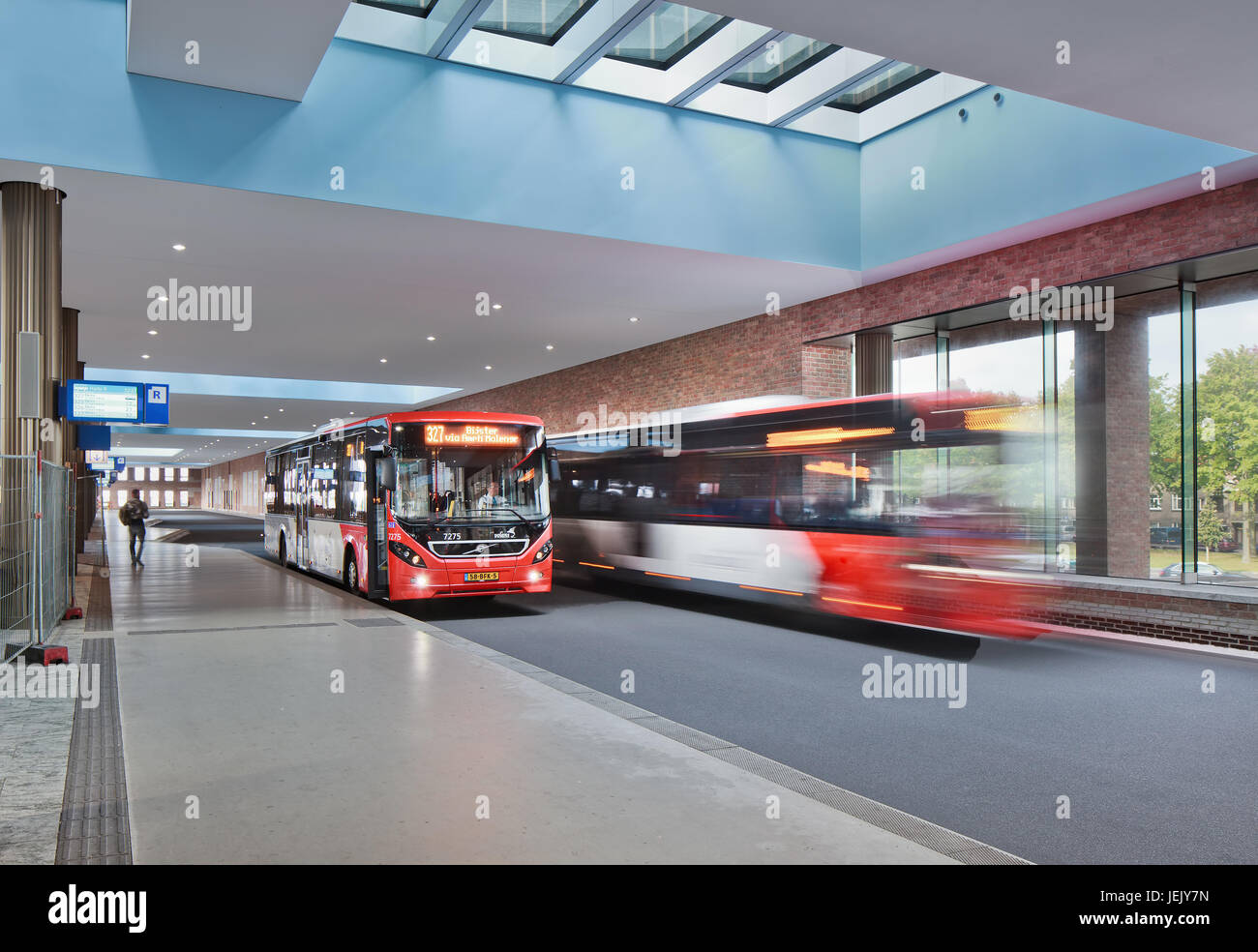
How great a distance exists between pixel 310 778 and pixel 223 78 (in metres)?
7.90

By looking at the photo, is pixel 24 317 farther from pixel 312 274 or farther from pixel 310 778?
pixel 310 778

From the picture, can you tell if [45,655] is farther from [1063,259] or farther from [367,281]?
[1063,259]

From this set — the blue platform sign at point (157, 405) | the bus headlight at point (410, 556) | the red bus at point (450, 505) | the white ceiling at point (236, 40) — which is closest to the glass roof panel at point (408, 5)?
the white ceiling at point (236, 40)

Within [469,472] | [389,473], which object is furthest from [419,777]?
[469,472]

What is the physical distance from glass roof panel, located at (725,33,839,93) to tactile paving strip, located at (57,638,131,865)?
9928 mm

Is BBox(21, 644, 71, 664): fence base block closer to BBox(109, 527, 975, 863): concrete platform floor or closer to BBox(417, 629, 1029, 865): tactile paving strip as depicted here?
BBox(109, 527, 975, 863): concrete platform floor

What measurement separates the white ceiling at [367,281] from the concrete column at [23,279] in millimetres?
291

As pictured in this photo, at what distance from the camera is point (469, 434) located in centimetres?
1272

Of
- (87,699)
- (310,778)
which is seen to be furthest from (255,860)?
(87,699)

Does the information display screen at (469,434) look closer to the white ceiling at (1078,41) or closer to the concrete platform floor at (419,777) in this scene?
the concrete platform floor at (419,777)

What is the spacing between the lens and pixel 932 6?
6.00 metres

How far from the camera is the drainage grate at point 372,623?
438 inches

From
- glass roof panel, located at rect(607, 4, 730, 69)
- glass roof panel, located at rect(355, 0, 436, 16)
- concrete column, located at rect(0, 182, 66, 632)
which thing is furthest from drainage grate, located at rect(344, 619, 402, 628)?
glass roof panel, located at rect(607, 4, 730, 69)
